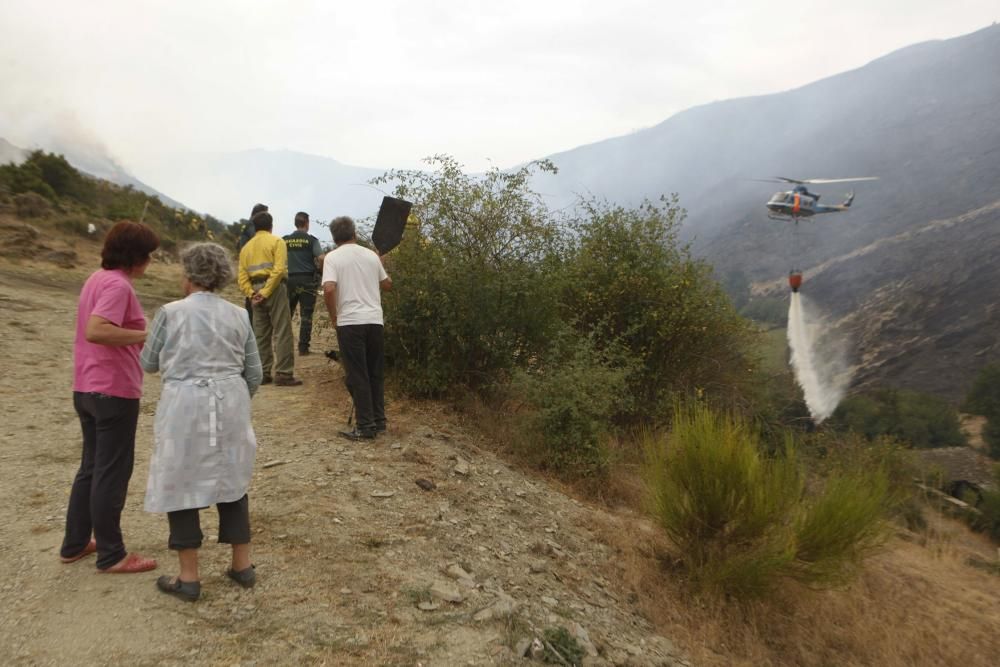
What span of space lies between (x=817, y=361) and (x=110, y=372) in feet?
302

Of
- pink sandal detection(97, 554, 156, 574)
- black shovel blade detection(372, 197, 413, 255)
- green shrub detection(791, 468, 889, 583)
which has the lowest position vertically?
green shrub detection(791, 468, 889, 583)

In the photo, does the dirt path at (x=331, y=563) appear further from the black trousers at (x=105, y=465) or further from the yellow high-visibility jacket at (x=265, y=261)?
the yellow high-visibility jacket at (x=265, y=261)

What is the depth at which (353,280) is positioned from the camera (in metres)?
5.36

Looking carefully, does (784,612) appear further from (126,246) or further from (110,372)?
(126,246)

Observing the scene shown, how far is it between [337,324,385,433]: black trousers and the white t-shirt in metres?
0.09

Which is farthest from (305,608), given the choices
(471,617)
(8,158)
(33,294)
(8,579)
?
(8,158)

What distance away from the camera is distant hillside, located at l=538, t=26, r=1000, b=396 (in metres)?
86.6

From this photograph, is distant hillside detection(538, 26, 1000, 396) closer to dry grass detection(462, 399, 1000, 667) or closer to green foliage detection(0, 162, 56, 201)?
green foliage detection(0, 162, 56, 201)

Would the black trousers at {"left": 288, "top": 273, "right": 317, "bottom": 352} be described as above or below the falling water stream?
above

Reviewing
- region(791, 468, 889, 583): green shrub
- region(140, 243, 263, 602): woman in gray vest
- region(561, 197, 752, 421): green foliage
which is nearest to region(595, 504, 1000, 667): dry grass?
region(791, 468, 889, 583): green shrub

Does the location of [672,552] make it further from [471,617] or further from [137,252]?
[137,252]

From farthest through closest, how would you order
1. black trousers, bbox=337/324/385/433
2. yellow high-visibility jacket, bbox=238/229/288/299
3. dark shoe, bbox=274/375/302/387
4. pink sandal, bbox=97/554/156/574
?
dark shoe, bbox=274/375/302/387 < yellow high-visibility jacket, bbox=238/229/288/299 < black trousers, bbox=337/324/385/433 < pink sandal, bbox=97/554/156/574

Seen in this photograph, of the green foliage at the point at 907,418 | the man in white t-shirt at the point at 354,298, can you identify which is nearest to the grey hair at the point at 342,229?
the man in white t-shirt at the point at 354,298

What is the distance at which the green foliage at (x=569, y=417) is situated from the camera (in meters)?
6.79
